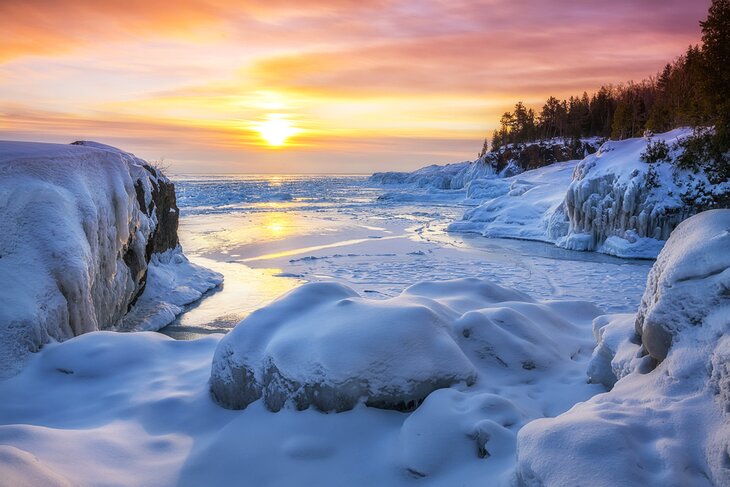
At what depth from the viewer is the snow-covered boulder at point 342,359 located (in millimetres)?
4184

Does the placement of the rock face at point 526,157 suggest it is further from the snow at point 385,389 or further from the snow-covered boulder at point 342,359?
the snow-covered boulder at point 342,359

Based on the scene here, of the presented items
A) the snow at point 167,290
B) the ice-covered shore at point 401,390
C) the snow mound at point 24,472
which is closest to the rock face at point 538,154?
the snow at point 167,290

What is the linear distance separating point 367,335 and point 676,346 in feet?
7.72

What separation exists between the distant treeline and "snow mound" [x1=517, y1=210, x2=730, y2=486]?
18754 mm

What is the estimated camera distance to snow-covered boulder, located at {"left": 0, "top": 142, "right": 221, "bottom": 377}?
581 cm

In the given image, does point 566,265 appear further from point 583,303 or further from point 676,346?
point 676,346

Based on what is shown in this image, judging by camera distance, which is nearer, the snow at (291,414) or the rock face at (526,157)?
the snow at (291,414)

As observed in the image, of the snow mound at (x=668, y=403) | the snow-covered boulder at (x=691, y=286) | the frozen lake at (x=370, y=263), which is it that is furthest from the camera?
the frozen lake at (x=370, y=263)

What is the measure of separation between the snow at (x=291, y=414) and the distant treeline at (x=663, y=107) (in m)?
18.6

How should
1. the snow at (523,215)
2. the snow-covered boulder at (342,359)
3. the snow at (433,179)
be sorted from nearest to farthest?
the snow-covered boulder at (342,359) < the snow at (523,215) < the snow at (433,179)

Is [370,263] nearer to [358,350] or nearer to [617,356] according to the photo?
[358,350]

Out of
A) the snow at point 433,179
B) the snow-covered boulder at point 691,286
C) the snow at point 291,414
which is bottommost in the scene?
the snow at point 291,414

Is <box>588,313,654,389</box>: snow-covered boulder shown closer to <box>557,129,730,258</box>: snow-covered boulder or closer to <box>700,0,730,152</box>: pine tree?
<box>557,129,730,258</box>: snow-covered boulder

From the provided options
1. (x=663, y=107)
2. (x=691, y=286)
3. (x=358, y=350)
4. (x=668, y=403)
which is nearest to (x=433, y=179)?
(x=663, y=107)
